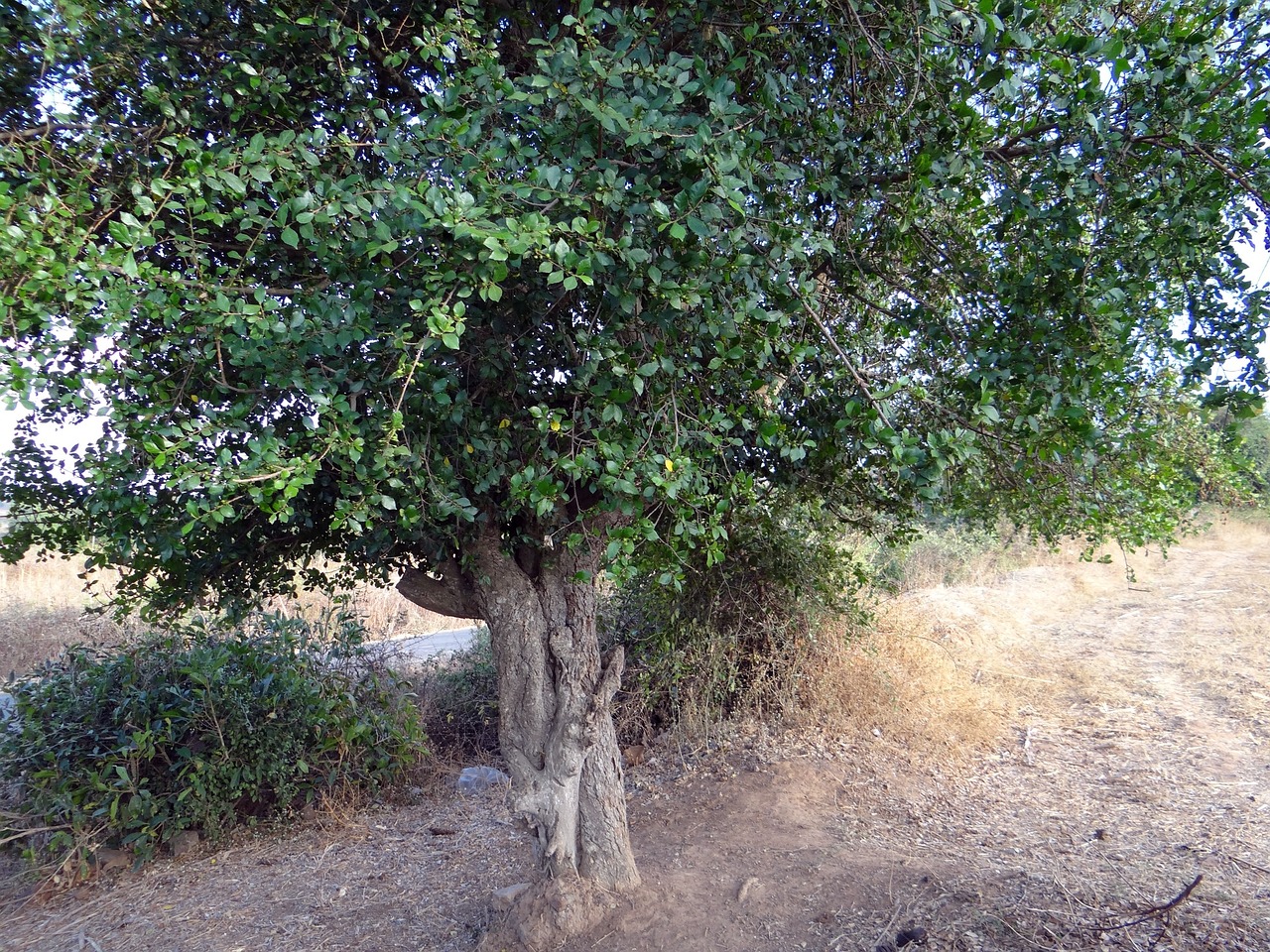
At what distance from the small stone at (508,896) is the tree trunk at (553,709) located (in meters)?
0.23

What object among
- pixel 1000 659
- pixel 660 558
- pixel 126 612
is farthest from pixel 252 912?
pixel 1000 659

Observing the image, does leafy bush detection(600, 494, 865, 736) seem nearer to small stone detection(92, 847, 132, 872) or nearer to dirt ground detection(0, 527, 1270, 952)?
dirt ground detection(0, 527, 1270, 952)

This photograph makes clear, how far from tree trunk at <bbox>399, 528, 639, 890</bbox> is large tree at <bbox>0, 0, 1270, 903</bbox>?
0.06 feet

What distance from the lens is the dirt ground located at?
3.89 metres

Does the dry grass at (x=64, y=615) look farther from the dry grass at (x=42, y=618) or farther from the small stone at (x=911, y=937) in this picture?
the small stone at (x=911, y=937)

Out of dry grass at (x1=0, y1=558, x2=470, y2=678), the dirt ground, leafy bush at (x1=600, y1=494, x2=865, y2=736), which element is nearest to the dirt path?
the dirt ground

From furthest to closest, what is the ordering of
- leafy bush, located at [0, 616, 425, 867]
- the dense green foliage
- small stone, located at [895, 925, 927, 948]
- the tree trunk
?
leafy bush, located at [0, 616, 425, 867] < the tree trunk < small stone, located at [895, 925, 927, 948] < the dense green foliage

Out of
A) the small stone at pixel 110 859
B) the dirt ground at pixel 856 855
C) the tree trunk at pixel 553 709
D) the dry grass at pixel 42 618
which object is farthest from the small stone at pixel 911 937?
the dry grass at pixel 42 618

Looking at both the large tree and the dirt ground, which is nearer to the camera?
the large tree

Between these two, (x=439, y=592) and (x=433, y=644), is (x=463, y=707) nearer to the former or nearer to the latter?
(x=433, y=644)

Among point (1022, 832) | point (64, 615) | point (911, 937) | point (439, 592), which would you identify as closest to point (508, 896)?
point (439, 592)

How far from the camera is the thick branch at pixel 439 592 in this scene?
13.8 ft

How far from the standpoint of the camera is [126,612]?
14.2 ft

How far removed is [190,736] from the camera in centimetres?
561
